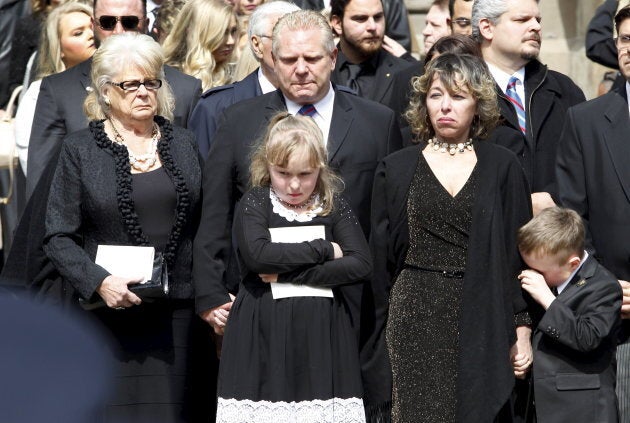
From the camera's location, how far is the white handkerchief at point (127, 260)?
18.1 feet

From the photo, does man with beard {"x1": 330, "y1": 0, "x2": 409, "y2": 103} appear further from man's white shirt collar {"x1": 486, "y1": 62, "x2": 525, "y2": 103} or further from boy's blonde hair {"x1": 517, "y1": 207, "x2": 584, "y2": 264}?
boy's blonde hair {"x1": 517, "y1": 207, "x2": 584, "y2": 264}

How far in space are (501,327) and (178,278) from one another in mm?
1519

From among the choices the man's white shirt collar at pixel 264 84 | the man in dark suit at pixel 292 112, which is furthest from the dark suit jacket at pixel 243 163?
the man's white shirt collar at pixel 264 84

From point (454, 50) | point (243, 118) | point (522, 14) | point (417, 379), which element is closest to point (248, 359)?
point (417, 379)

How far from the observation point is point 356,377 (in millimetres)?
5344

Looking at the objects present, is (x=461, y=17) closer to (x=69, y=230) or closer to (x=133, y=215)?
(x=133, y=215)

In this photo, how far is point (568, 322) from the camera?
5.57 meters

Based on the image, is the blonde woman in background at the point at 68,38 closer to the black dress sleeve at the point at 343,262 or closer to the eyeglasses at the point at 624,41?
the black dress sleeve at the point at 343,262

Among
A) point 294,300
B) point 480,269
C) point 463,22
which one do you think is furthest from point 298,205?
point 463,22

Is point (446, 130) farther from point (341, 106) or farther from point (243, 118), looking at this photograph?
point (243, 118)

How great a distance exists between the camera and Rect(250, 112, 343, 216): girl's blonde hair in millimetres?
5378

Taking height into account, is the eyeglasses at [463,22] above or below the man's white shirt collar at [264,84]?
above

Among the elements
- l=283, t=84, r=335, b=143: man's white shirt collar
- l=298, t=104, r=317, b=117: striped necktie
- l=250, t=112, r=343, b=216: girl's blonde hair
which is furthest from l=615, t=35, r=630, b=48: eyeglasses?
l=250, t=112, r=343, b=216: girl's blonde hair

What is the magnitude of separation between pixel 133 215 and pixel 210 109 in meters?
1.13
